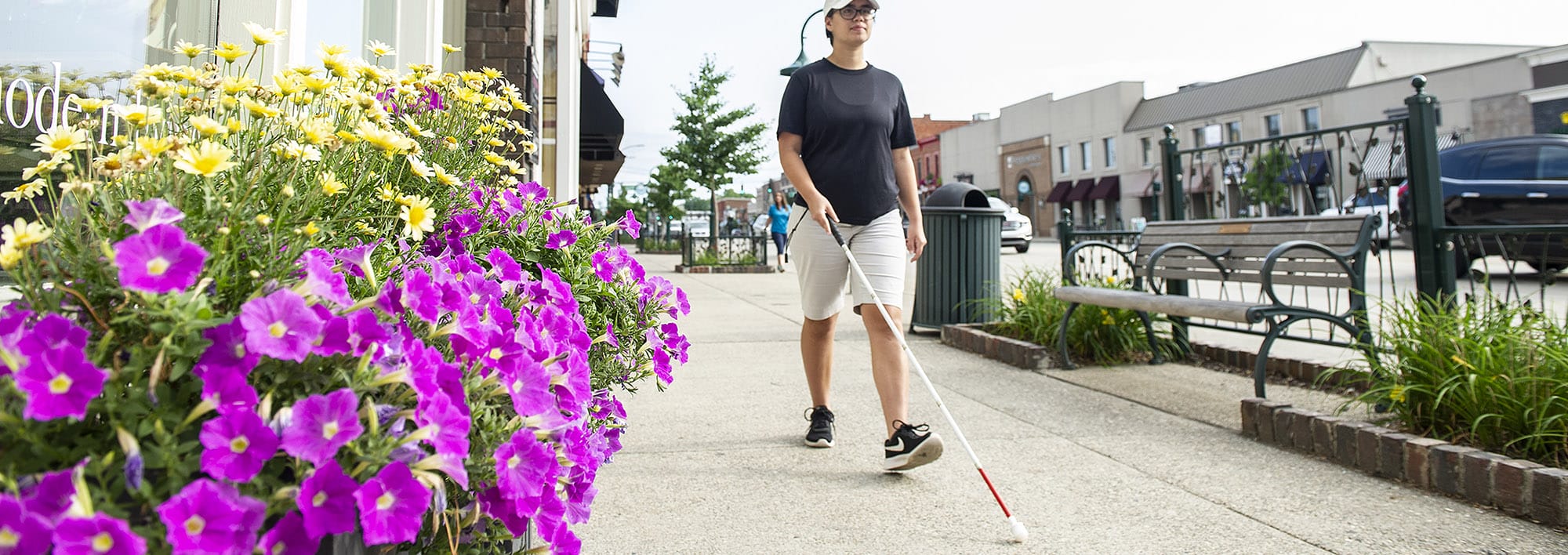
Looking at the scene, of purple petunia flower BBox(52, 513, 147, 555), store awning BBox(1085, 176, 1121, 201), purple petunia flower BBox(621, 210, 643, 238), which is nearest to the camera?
purple petunia flower BBox(52, 513, 147, 555)

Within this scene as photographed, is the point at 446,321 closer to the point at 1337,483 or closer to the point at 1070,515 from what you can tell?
the point at 1070,515

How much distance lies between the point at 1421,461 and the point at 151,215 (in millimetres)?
3510

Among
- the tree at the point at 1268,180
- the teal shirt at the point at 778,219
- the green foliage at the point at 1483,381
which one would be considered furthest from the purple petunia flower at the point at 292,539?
the teal shirt at the point at 778,219

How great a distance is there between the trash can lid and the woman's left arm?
312 cm

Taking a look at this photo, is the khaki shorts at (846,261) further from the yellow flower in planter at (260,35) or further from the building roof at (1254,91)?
the building roof at (1254,91)

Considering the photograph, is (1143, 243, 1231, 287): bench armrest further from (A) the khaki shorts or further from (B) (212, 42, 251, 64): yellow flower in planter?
(B) (212, 42, 251, 64): yellow flower in planter

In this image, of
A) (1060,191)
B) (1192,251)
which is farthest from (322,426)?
(1060,191)

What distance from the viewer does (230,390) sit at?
1029mm

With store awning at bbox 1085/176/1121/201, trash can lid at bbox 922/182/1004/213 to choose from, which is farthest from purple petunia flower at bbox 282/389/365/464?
store awning at bbox 1085/176/1121/201

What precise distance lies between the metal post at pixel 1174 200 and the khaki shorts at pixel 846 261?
9.01 ft

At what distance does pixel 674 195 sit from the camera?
3806 cm

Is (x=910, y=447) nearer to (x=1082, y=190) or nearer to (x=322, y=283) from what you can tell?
(x=322, y=283)

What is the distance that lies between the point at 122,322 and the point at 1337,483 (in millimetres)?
3398

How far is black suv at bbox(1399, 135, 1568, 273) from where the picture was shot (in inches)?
465
